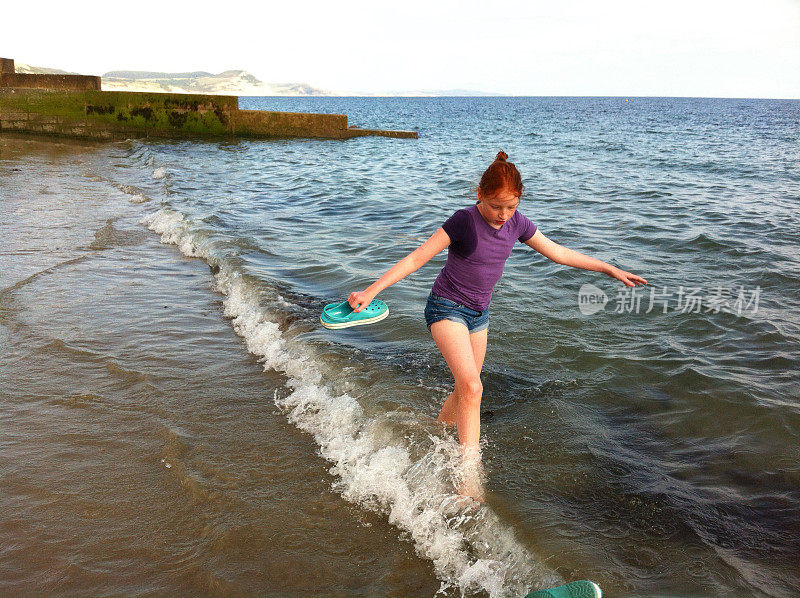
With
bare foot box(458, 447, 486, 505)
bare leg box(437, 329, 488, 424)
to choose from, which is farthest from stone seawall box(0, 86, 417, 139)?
bare foot box(458, 447, 486, 505)

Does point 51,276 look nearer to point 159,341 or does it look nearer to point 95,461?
point 159,341

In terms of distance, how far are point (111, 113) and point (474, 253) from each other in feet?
80.2

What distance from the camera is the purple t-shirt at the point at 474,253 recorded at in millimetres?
3172

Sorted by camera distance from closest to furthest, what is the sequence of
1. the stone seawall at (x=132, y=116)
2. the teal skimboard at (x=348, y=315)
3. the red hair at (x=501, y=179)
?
1. the red hair at (x=501, y=179)
2. the teal skimboard at (x=348, y=315)
3. the stone seawall at (x=132, y=116)

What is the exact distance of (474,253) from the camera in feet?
10.6

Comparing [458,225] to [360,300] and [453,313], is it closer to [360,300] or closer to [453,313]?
[453,313]

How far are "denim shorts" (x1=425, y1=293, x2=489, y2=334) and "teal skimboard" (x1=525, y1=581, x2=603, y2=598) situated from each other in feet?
4.62

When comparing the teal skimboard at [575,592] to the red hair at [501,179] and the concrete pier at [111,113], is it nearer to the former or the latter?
the red hair at [501,179]

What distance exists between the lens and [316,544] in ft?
9.62

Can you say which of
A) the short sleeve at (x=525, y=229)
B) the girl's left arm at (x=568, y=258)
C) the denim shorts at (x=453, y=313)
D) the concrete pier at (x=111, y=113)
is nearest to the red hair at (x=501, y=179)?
the short sleeve at (x=525, y=229)

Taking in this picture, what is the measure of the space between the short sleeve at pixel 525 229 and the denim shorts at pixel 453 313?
477 millimetres

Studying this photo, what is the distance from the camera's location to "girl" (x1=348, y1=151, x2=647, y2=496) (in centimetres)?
306

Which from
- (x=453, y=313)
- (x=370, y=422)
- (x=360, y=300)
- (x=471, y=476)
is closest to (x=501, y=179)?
(x=453, y=313)

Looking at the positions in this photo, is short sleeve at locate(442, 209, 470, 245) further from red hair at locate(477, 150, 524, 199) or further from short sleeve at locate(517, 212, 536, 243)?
short sleeve at locate(517, 212, 536, 243)
